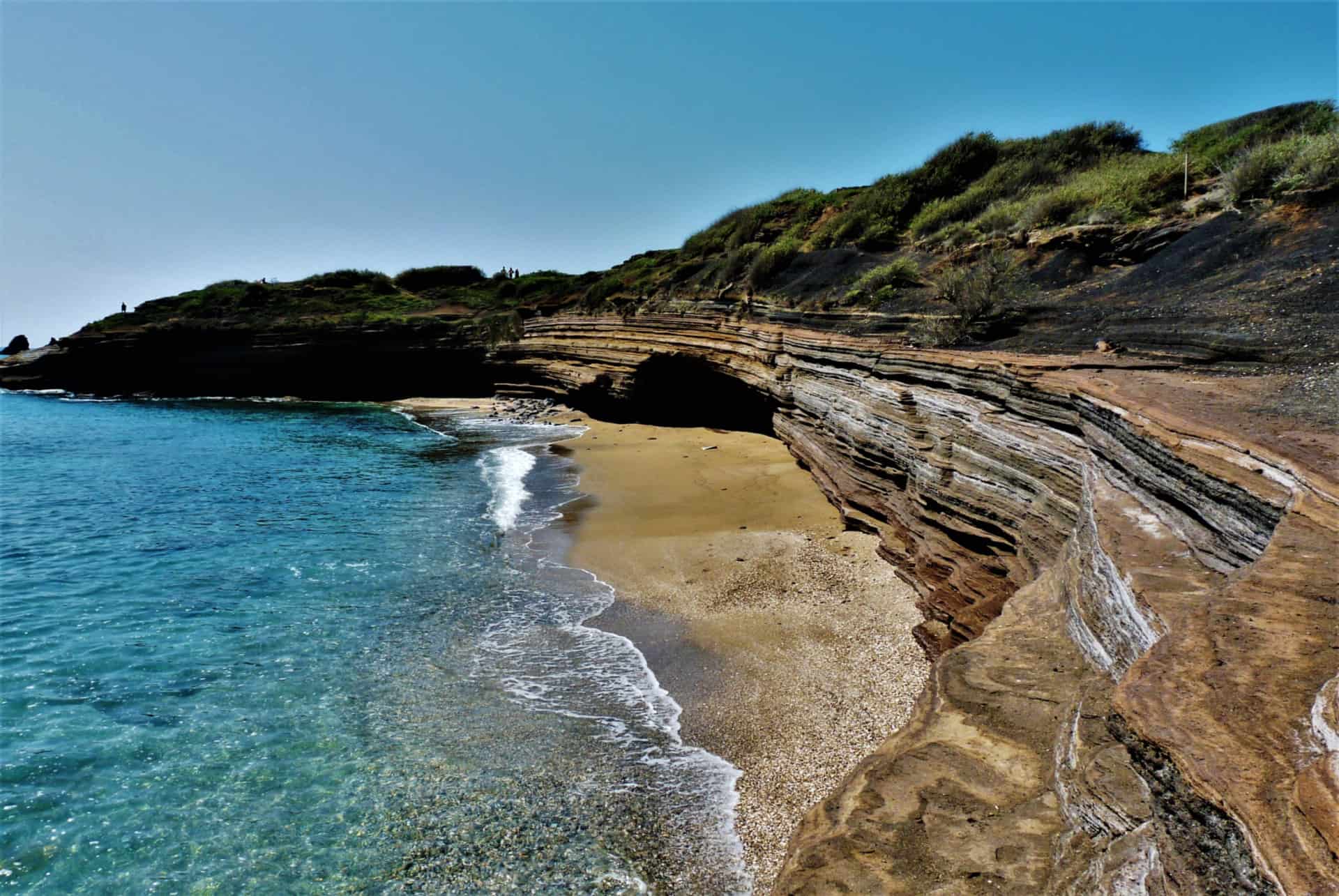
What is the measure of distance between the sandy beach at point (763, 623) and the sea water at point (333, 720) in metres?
0.35

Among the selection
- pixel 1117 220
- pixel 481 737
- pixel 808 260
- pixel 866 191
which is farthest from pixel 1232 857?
pixel 866 191

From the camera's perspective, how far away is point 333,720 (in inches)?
265

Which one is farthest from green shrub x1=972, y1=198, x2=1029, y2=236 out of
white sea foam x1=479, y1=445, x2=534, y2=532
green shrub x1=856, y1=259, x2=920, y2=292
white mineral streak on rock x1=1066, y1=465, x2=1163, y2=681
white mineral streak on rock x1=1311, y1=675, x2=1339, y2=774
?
white mineral streak on rock x1=1311, y1=675, x2=1339, y2=774

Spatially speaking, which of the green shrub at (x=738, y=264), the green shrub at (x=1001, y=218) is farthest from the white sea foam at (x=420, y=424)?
the green shrub at (x=1001, y=218)

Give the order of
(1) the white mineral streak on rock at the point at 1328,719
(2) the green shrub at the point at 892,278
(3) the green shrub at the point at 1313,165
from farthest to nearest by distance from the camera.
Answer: (2) the green shrub at the point at 892,278, (3) the green shrub at the point at 1313,165, (1) the white mineral streak on rock at the point at 1328,719

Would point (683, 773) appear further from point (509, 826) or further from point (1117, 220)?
point (1117, 220)

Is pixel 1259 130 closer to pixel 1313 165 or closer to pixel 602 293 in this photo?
pixel 1313 165

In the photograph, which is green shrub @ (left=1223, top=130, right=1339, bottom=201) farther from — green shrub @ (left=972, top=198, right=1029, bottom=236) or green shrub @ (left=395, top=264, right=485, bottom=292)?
green shrub @ (left=395, top=264, right=485, bottom=292)

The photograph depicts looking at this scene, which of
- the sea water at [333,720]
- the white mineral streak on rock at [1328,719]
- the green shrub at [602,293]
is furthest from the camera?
the green shrub at [602,293]

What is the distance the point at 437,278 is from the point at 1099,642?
74.2 metres

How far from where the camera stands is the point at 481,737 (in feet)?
21.0

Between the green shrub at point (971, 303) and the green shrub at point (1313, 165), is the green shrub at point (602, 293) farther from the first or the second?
the green shrub at point (1313, 165)

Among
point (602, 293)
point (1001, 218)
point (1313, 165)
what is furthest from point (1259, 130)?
point (602, 293)

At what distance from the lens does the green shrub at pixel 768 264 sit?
23875 millimetres
